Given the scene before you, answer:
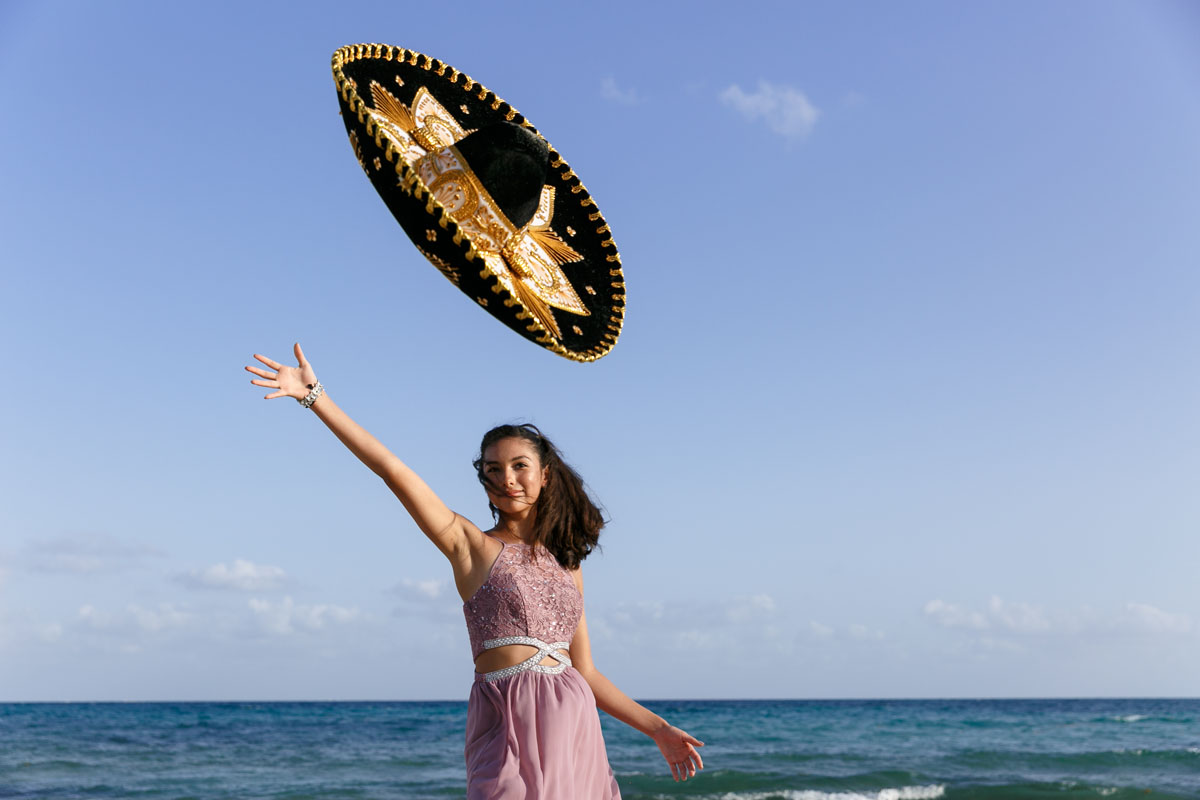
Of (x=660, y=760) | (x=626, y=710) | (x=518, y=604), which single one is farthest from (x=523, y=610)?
(x=660, y=760)

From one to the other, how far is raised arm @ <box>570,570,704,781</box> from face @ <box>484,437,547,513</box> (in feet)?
0.96

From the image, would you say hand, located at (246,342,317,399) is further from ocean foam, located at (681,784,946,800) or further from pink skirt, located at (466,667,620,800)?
ocean foam, located at (681,784,946,800)

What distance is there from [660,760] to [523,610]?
49.8 ft

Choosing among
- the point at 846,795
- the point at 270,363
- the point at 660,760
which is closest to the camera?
the point at 270,363

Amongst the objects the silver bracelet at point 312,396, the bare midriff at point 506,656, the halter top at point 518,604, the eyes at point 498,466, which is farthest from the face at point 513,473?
the silver bracelet at point 312,396

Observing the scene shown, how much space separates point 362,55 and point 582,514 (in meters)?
1.51

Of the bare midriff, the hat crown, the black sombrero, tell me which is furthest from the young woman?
the hat crown

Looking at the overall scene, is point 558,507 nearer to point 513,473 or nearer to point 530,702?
point 513,473

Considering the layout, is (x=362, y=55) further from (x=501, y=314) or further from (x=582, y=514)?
(x=582, y=514)

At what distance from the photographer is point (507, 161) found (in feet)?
10.2

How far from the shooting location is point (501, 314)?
10.2 ft

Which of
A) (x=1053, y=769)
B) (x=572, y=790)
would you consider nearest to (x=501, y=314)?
(x=572, y=790)

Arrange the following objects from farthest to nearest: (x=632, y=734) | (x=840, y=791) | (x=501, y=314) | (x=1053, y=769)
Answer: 1. (x=632, y=734)
2. (x=1053, y=769)
3. (x=840, y=791)
4. (x=501, y=314)

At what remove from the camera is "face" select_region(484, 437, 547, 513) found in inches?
129
